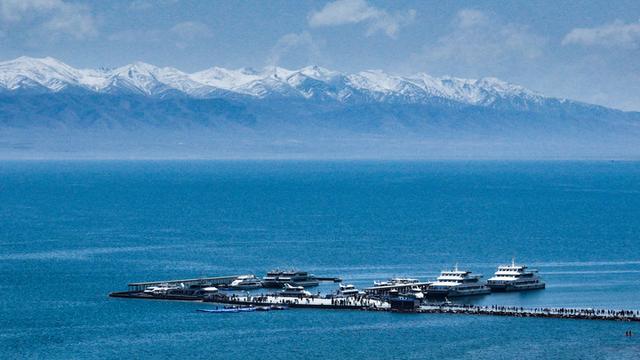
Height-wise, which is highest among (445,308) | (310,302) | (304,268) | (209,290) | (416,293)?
(304,268)

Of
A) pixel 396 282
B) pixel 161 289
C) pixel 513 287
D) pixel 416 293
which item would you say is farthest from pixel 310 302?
pixel 513 287

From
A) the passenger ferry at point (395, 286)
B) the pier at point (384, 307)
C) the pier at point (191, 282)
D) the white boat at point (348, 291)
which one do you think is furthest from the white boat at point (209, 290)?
the passenger ferry at point (395, 286)

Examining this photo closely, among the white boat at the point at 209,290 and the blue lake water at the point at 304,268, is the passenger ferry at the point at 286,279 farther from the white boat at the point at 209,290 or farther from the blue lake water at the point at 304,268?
the white boat at the point at 209,290

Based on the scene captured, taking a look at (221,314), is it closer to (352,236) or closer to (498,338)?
(498,338)

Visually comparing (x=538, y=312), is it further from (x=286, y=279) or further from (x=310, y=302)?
(x=286, y=279)

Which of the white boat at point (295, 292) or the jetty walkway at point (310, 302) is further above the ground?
A: the white boat at point (295, 292)

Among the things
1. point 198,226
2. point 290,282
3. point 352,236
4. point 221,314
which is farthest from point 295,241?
point 221,314
